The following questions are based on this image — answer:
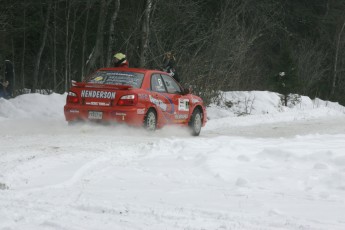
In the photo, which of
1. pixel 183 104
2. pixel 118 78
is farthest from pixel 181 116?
pixel 118 78

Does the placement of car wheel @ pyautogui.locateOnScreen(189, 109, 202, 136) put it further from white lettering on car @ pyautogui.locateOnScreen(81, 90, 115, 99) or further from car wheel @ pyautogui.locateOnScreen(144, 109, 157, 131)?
white lettering on car @ pyautogui.locateOnScreen(81, 90, 115, 99)

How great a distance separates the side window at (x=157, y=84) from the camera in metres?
12.3

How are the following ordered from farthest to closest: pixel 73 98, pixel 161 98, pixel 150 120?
pixel 161 98, pixel 150 120, pixel 73 98

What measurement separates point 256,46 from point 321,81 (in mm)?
9988

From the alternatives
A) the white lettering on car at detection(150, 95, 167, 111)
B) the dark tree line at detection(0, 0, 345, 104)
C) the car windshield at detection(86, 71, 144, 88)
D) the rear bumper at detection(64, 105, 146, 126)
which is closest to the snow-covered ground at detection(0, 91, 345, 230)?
the rear bumper at detection(64, 105, 146, 126)

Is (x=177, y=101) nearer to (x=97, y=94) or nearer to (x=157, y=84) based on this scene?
(x=157, y=84)

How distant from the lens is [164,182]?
6.48 meters

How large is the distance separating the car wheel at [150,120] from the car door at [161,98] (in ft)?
0.71

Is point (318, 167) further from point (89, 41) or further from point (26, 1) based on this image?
point (89, 41)

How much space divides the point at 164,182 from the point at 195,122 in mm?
7062

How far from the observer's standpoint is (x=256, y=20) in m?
29.6

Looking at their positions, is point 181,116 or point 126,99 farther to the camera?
point 181,116

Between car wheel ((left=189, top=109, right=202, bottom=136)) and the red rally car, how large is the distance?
45cm

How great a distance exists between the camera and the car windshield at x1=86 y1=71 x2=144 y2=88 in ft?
38.8
